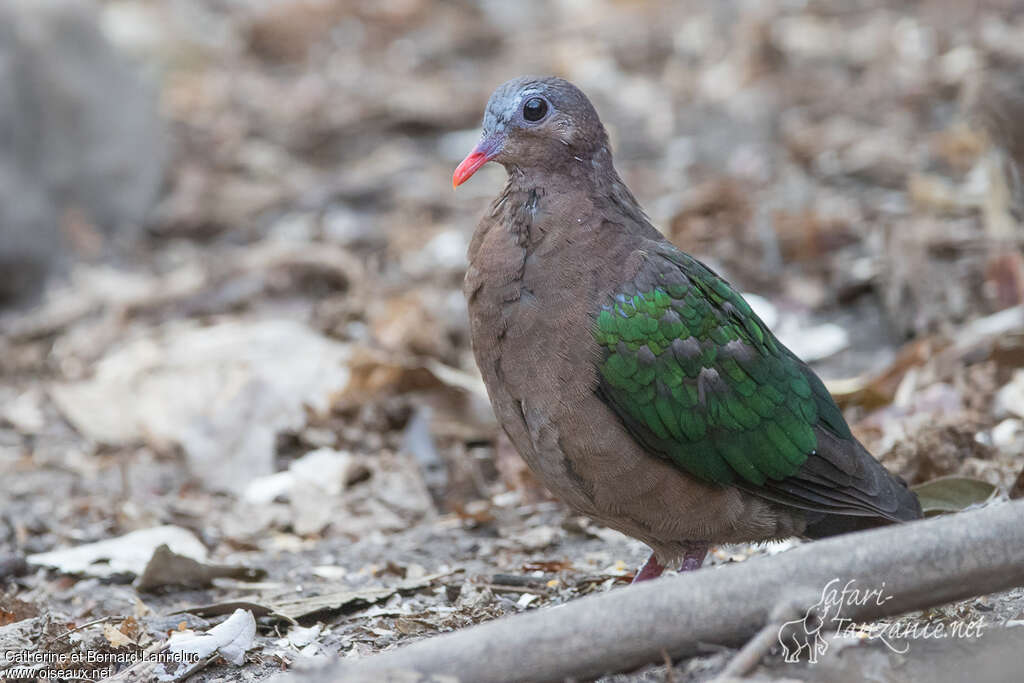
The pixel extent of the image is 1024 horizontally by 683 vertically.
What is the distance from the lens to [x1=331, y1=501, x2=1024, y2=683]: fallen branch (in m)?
2.78

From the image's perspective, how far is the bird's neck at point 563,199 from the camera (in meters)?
4.00

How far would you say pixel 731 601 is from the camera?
2904 mm

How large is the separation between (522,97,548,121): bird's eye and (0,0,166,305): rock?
570cm

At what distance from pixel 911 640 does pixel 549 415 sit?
1175mm

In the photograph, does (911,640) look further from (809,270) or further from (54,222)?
(54,222)

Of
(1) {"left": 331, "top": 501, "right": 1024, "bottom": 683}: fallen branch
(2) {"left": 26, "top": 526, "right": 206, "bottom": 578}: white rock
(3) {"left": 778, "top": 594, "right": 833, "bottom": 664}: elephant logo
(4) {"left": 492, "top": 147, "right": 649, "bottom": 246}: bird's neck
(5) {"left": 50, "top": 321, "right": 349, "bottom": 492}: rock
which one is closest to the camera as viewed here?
(1) {"left": 331, "top": 501, "right": 1024, "bottom": 683}: fallen branch

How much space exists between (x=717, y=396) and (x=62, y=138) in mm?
7064

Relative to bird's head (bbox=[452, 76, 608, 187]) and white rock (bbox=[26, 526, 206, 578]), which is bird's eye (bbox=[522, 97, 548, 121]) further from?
white rock (bbox=[26, 526, 206, 578])

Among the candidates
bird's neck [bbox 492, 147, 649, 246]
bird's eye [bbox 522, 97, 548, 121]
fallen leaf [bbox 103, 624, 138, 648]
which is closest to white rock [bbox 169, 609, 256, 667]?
fallen leaf [bbox 103, 624, 138, 648]

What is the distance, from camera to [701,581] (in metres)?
2.93

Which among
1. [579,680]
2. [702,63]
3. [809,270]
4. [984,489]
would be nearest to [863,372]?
[809,270]

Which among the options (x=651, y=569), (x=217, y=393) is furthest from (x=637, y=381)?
(x=217, y=393)

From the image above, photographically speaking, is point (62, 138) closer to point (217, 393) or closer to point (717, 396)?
point (217, 393)

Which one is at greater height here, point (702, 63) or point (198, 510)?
point (702, 63)
